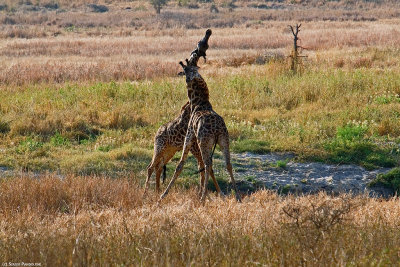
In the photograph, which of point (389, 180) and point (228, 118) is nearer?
point (389, 180)

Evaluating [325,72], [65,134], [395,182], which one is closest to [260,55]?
[325,72]

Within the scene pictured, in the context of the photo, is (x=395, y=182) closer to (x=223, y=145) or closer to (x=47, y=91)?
(x=223, y=145)

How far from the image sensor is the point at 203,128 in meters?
7.93

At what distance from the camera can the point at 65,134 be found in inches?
517

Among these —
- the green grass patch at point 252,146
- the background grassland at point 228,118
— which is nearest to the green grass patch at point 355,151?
the background grassland at point 228,118

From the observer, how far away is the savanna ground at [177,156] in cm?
562

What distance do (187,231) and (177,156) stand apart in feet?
18.1

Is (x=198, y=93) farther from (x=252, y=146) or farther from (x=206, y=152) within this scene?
(x=252, y=146)

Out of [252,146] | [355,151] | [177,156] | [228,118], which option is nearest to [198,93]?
[177,156]

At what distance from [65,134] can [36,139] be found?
61 centimetres

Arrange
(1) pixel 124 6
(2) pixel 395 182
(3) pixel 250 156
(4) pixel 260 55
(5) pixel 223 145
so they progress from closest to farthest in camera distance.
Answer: (5) pixel 223 145
(2) pixel 395 182
(3) pixel 250 156
(4) pixel 260 55
(1) pixel 124 6

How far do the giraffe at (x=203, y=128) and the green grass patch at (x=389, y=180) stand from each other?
11.1 feet

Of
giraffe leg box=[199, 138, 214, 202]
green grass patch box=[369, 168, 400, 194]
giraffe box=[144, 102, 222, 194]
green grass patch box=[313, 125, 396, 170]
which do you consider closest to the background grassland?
green grass patch box=[313, 125, 396, 170]

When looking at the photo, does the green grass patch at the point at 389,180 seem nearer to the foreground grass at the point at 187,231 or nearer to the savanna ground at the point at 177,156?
the savanna ground at the point at 177,156
